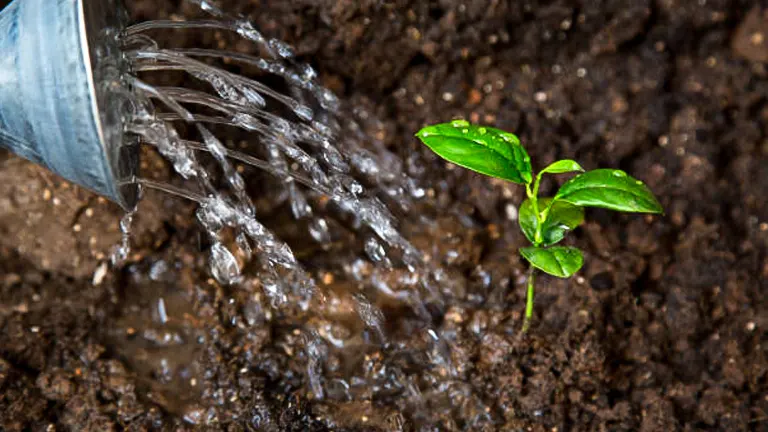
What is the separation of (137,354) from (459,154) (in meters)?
0.71

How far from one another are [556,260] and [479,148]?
0.20 m

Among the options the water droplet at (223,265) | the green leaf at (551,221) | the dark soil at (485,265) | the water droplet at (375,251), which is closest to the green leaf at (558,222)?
the green leaf at (551,221)

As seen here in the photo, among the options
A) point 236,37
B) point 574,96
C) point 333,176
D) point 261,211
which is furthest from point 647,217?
point 236,37

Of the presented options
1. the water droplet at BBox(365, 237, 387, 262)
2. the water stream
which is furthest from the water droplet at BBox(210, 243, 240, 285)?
the water droplet at BBox(365, 237, 387, 262)

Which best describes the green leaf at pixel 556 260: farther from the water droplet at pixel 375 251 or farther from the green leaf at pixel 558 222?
the water droplet at pixel 375 251

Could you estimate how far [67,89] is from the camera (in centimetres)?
109

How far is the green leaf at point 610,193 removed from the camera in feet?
4.07

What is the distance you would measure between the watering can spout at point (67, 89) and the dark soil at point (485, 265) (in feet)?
1.33

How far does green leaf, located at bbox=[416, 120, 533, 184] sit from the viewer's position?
4.09ft

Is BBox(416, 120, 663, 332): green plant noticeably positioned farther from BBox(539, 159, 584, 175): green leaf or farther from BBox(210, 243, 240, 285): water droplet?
BBox(210, 243, 240, 285): water droplet

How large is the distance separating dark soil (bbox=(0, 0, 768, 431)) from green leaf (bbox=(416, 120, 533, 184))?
41 centimetres

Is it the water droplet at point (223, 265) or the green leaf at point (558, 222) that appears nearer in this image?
the green leaf at point (558, 222)

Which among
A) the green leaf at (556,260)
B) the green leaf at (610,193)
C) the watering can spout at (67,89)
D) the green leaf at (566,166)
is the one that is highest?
the watering can spout at (67,89)

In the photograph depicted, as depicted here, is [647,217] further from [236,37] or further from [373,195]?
[236,37]
